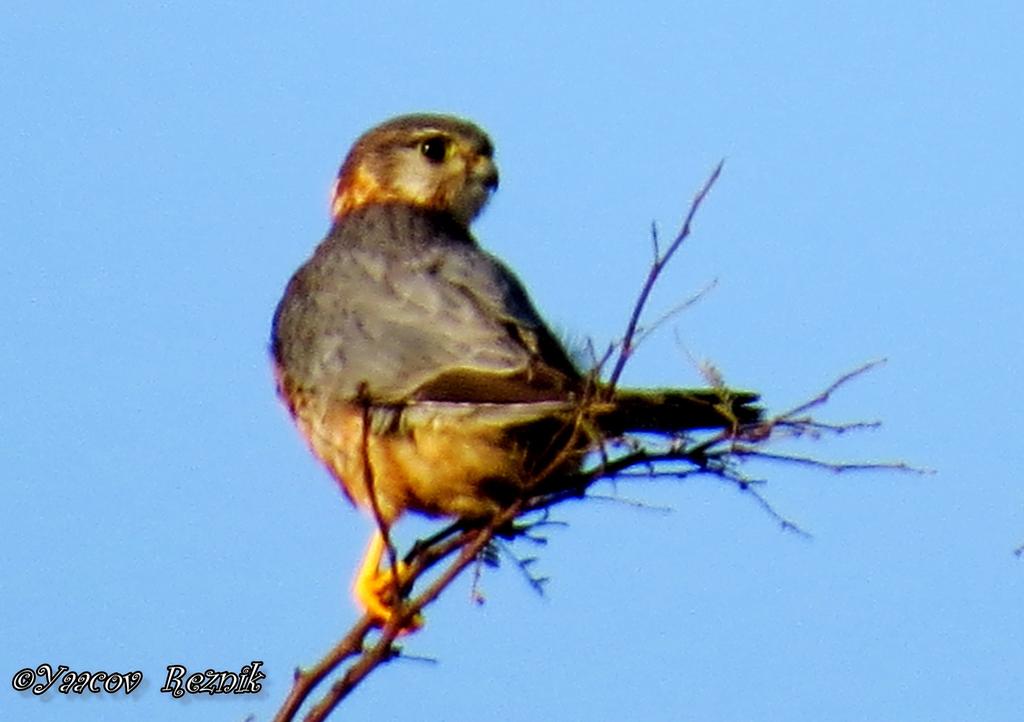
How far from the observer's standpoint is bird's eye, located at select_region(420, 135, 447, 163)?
20.8 ft

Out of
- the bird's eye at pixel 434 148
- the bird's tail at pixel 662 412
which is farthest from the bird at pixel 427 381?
the bird's eye at pixel 434 148

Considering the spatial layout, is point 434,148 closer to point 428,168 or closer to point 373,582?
point 428,168

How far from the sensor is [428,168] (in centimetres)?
633

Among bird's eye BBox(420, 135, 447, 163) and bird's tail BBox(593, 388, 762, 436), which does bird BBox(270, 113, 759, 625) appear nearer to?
bird's tail BBox(593, 388, 762, 436)

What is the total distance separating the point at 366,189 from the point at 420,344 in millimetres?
1525

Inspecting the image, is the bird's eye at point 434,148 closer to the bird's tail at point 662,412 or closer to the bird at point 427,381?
the bird at point 427,381

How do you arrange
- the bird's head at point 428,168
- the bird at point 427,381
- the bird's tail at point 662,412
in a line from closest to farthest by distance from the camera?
the bird's tail at point 662,412
the bird at point 427,381
the bird's head at point 428,168

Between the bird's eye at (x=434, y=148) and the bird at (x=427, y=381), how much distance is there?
0.22m

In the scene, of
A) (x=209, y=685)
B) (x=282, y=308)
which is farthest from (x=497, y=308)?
(x=209, y=685)

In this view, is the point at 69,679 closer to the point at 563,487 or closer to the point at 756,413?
the point at 563,487

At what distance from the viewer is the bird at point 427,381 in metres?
4.58

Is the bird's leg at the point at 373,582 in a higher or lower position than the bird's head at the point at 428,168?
lower

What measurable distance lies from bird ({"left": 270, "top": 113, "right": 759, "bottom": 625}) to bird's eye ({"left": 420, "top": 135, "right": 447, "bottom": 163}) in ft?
0.72

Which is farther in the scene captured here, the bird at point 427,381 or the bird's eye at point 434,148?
the bird's eye at point 434,148
